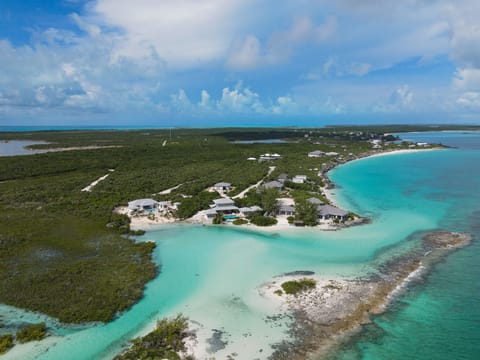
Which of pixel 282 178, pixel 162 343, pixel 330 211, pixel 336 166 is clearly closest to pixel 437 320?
pixel 162 343

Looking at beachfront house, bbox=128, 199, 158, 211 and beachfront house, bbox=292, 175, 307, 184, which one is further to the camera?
beachfront house, bbox=292, 175, 307, 184

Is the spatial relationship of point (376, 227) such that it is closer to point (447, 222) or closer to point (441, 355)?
point (447, 222)

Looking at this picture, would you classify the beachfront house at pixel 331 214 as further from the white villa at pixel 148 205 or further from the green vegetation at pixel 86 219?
the white villa at pixel 148 205

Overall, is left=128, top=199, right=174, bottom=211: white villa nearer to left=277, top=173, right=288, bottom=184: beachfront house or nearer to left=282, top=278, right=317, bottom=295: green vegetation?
left=277, top=173, right=288, bottom=184: beachfront house

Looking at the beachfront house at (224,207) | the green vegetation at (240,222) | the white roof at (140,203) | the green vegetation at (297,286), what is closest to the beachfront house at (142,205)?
the white roof at (140,203)

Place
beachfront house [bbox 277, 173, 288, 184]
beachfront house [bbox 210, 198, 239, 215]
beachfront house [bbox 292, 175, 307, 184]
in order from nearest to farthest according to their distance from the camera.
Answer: beachfront house [bbox 210, 198, 239, 215] < beachfront house [bbox 277, 173, 288, 184] < beachfront house [bbox 292, 175, 307, 184]

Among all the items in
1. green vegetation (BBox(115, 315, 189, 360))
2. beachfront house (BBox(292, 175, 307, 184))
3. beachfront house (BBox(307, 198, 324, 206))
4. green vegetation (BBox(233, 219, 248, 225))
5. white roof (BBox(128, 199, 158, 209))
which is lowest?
green vegetation (BBox(115, 315, 189, 360))

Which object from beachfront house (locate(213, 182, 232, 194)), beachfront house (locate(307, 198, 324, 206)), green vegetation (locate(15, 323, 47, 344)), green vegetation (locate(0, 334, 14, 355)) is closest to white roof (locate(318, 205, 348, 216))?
beachfront house (locate(307, 198, 324, 206))
